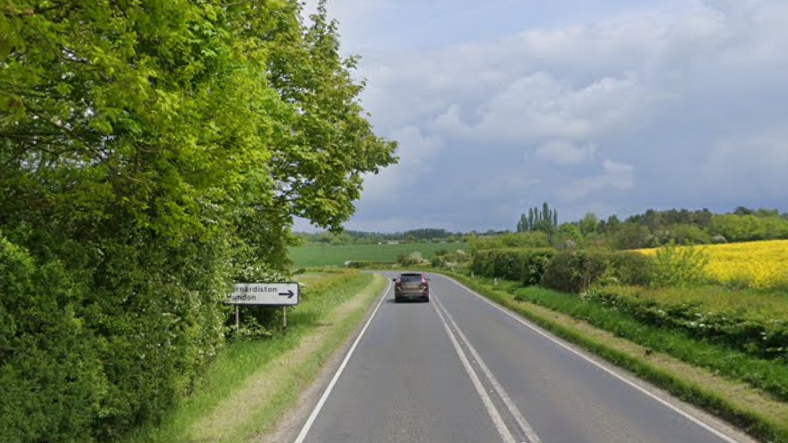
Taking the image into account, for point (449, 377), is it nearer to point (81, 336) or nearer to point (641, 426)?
point (641, 426)

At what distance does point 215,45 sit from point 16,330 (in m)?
4.20

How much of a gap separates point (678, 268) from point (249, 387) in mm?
17952

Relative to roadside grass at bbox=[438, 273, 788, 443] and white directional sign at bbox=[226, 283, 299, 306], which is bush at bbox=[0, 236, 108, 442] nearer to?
roadside grass at bbox=[438, 273, 788, 443]

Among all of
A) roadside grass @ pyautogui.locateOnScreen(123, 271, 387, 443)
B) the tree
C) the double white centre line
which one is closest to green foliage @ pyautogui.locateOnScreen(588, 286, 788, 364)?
the double white centre line

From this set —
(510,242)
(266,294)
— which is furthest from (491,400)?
(510,242)

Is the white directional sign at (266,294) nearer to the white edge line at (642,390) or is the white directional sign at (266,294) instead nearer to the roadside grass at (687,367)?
the white edge line at (642,390)

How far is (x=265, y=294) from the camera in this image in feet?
56.0

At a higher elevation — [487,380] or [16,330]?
[16,330]

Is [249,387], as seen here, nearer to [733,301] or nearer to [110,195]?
[110,195]

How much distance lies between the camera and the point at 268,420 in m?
8.70

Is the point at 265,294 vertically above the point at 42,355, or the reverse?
the point at 42,355

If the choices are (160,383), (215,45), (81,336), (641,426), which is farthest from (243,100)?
(641,426)

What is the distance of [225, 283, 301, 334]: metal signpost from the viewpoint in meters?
16.8

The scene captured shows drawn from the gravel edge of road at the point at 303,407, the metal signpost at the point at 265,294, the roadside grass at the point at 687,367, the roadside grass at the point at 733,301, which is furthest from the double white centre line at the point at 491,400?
the roadside grass at the point at 733,301
